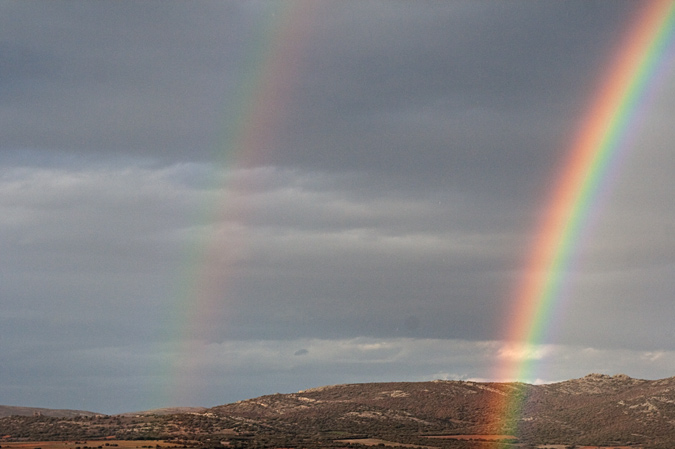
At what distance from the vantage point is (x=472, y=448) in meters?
194

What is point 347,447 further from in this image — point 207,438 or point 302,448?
point 207,438

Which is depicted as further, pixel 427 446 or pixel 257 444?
pixel 427 446

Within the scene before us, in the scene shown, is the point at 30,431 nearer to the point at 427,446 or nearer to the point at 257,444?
the point at 257,444

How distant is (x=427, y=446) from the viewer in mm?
196625

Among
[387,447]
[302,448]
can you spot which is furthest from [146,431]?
[387,447]

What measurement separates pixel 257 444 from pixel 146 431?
2731cm

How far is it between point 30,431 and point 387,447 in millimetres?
76987

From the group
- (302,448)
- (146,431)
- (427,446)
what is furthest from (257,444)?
(427,446)

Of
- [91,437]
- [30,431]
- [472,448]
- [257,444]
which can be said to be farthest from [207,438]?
[472,448]

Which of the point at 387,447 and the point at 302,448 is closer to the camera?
the point at 302,448

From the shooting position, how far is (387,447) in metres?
189

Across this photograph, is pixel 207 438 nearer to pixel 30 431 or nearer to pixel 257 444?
pixel 257 444

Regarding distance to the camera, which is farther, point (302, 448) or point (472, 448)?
point (472, 448)

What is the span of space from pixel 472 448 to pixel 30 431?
9619 centimetres
